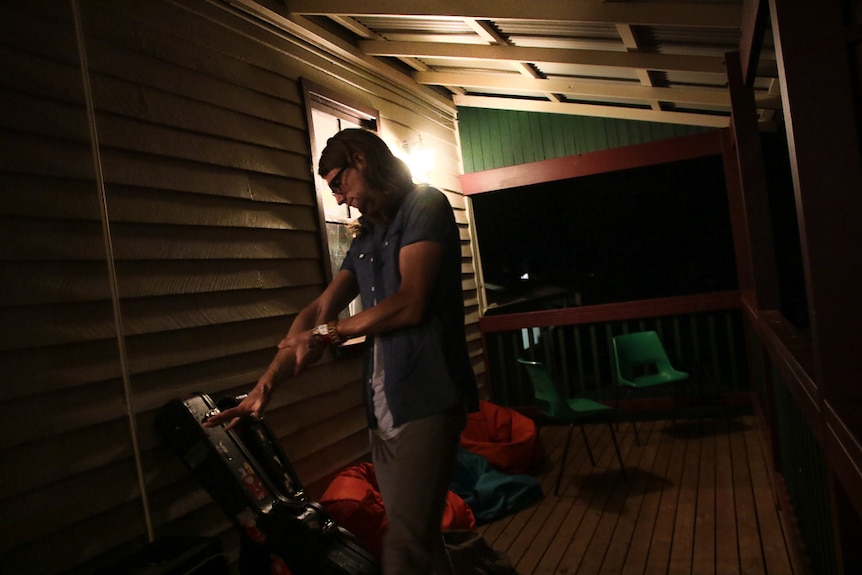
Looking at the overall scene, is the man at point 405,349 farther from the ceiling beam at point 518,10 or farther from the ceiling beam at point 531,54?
the ceiling beam at point 531,54

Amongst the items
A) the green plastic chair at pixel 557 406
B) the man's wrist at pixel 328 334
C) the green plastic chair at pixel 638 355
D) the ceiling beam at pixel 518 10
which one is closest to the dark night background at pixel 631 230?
the green plastic chair at pixel 638 355

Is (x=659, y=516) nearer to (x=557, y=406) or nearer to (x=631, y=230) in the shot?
(x=557, y=406)

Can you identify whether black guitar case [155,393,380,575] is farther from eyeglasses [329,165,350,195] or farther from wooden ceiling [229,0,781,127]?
wooden ceiling [229,0,781,127]

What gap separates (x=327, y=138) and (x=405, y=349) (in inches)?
109

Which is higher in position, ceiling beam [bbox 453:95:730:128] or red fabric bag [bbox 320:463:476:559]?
ceiling beam [bbox 453:95:730:128]

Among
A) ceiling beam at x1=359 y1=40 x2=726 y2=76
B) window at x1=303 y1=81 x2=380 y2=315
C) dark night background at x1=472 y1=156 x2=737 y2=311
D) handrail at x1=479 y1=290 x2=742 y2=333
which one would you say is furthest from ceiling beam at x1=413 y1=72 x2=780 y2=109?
dark night background at x1=472 y1=156 x2=737 y2=311

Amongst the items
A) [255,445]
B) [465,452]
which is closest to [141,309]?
[255,445]

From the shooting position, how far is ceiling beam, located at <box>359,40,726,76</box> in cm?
422

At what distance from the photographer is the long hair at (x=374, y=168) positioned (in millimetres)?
1755

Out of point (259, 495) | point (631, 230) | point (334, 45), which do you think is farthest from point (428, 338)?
point (631, 230)

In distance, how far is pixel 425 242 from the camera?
1.64 meters

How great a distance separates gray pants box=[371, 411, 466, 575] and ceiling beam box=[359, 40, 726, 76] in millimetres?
3403

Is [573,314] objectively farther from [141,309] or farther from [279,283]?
[141,309]

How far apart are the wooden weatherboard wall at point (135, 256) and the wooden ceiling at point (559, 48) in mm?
746
